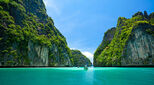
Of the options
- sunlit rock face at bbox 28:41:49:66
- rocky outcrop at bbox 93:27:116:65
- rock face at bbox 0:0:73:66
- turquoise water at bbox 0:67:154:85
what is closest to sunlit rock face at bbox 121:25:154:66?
rocky outcrop at bbox 93:27:116:65

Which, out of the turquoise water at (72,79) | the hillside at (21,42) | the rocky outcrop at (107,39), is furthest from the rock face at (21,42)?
the rocky outcrop at (107,39)

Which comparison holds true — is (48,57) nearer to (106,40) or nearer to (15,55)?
(15,55)

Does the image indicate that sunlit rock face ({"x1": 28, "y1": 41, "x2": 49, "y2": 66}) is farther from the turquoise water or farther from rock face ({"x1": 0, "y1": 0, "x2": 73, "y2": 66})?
the turquoise water

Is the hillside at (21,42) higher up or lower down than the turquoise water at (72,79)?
higher up

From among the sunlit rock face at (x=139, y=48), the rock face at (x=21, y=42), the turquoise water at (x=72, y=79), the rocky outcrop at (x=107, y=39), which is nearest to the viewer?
the turquoise water at (x=72, y=79)

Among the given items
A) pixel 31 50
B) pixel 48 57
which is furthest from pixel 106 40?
pixel 31 50

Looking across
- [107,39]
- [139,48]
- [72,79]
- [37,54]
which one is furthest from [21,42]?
[107,39]

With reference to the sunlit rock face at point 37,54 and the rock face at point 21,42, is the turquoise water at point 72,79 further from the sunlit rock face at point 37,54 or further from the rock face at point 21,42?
the sunlit rock face at point 37,54

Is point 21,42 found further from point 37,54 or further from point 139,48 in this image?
point 139,48

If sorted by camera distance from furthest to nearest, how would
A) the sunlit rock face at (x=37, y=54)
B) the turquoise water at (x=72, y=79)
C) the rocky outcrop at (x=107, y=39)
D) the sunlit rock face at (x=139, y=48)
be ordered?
the rocky outcrop at (x=107, y=39), the sunlit rock face at (x=139, y=48), the sunlit rock face at (x=37, y=54), the turquoise water at (x=72, y=79)
